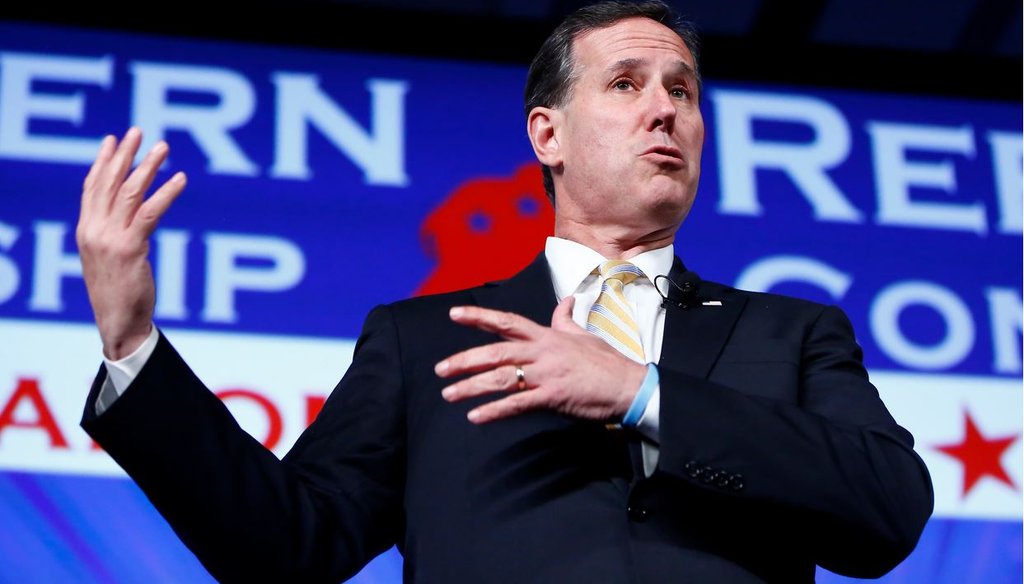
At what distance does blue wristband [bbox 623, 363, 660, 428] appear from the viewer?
1.60 metres

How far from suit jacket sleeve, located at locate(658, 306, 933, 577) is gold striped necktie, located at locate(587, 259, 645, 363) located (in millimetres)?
208

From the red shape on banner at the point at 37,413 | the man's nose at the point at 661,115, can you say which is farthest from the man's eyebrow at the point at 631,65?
the red shape on banner at the point at 37,413

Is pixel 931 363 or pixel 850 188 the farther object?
pixel 850 188

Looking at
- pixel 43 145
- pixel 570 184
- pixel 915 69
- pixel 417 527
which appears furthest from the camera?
pixel 915 69

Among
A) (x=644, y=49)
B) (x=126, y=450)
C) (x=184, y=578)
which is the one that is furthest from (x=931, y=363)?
Answer: (x=126, y=450)

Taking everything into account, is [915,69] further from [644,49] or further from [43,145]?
[43,145]

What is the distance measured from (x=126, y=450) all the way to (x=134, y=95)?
6.07 ft

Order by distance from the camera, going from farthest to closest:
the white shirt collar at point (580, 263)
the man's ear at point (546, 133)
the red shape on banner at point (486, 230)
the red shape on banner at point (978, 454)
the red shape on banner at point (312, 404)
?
the red shape on banner at point (486, 230)
the red shape on banner at point (978, 454)
the red shape on banner at point (312, 404)
the man's ear at point (546, 133)
the white shirt collar at point (580, 263)

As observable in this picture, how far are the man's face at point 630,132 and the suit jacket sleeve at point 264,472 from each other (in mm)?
448

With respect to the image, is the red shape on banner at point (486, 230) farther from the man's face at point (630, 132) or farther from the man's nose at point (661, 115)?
the man's nose at point (661, 115)

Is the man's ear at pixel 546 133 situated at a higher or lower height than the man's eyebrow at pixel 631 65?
lower

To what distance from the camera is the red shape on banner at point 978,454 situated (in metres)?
3.04

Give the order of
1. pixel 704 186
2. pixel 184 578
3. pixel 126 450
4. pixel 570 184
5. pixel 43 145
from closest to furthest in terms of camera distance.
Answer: pixel 126 450
pixel 570 184
pixel 184 578
pixel 43 145
pixel 704 186

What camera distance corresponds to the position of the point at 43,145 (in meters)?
3.18
